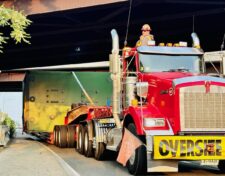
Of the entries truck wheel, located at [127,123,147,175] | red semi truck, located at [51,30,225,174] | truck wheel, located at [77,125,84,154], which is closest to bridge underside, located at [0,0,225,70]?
truck wheel, located at [77,125,84,154]

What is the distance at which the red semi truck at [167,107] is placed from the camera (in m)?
8.49

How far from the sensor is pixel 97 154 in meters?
12.6

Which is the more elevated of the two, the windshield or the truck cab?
the windshield

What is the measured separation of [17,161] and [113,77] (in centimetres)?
346

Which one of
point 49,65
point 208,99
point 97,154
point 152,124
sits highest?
point 49,65

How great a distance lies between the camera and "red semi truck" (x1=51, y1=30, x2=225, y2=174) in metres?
8.49

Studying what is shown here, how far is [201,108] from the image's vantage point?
8750 mm

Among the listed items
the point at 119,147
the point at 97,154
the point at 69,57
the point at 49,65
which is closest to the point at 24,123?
the point at 97,154

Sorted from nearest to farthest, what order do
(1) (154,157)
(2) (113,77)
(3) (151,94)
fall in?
(1) (154,157) < (3) (151,94) < (2) (113,77)

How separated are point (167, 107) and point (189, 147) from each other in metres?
1.08

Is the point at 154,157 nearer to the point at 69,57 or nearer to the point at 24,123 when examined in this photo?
the point at 24,123

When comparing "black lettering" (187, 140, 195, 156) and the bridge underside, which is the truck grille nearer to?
"black lettering" (187, 140, 195, 156)

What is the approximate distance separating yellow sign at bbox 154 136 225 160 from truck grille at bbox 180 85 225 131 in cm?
31

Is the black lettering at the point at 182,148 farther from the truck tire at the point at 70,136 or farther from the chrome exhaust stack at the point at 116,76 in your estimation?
the truck tire at the point at 70,136
